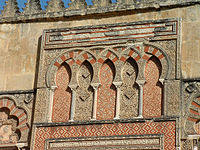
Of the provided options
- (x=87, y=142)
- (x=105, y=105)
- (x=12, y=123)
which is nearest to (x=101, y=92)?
(x=105, y=105)

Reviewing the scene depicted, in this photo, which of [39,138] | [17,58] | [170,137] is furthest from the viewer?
[17,58]

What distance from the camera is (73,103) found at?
36.0 feet

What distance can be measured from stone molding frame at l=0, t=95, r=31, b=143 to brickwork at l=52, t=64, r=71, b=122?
0.51 metres

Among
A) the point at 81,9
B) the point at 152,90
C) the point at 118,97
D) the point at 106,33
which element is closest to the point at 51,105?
the point at 118,97

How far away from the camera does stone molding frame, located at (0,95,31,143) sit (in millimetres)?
11117

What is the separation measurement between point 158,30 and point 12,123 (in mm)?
2940

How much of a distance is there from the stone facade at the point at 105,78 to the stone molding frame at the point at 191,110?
0.02 m

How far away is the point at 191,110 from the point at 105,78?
5.19 feet

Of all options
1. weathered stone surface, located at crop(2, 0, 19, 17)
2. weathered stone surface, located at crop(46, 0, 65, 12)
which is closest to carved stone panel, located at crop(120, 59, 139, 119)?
weathered stone surface, located at crop(46, 0, 65, 12)

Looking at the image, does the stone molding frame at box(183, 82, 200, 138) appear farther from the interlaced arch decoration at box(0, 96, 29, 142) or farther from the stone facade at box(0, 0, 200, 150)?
the interlaced arch decoration at box(0, 96, 29, 142)

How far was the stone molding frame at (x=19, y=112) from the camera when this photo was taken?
36.5ft

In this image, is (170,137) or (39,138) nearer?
(170,137)

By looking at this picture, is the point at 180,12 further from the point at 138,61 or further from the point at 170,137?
the point at 170,137

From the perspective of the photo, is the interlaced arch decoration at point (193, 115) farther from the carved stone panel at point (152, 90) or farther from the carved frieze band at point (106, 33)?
the carved frieze band at point (106, 33)
